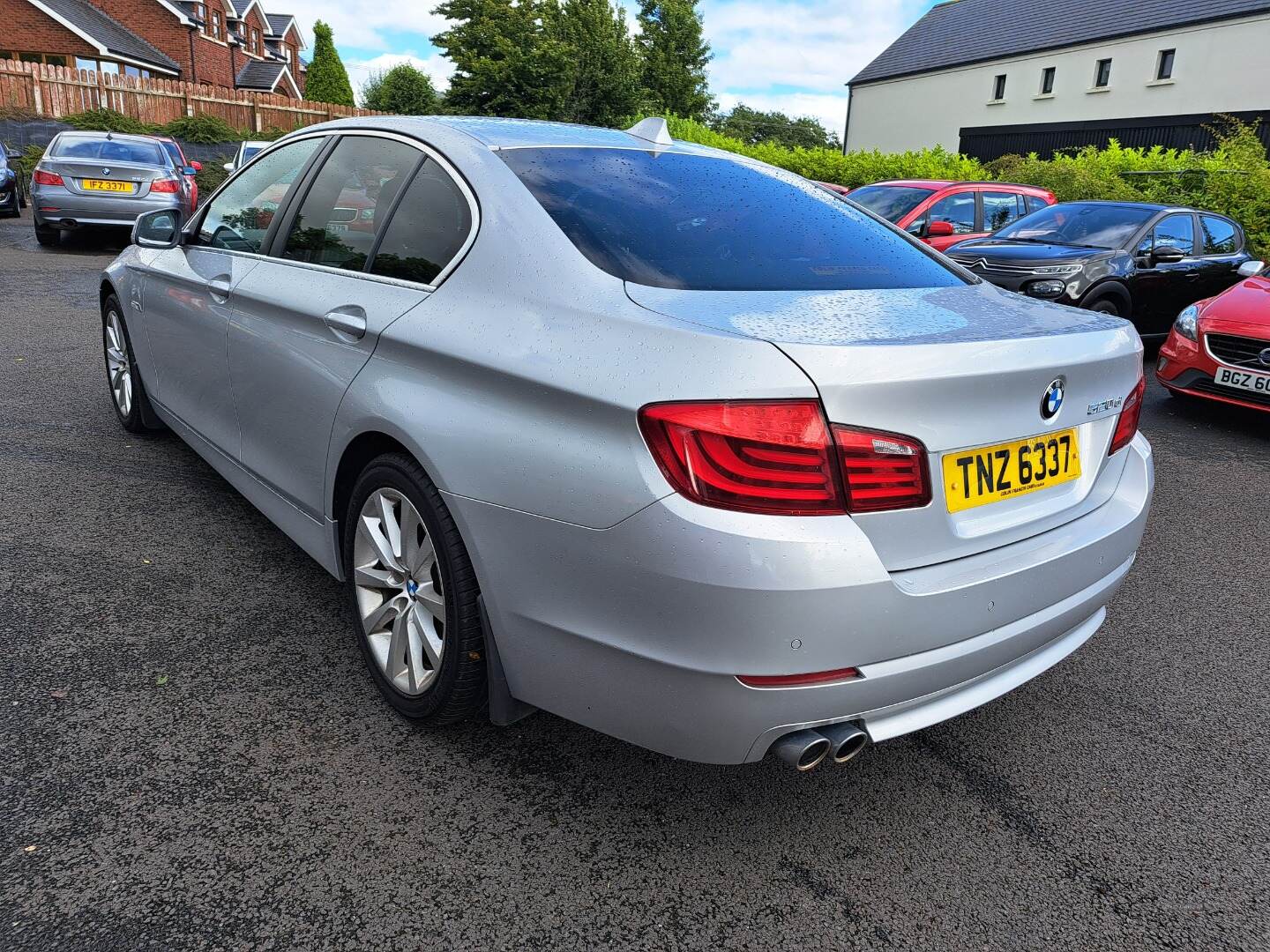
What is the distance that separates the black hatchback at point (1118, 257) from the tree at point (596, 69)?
39575 mm

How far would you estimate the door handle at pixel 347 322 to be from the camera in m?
2.55

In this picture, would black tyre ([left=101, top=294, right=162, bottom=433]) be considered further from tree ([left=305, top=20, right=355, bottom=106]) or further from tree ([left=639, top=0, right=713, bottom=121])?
tree ([left=639, top=0, right=713, bottom=121])

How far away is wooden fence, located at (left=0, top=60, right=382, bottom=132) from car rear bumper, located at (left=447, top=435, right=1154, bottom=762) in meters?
26.3

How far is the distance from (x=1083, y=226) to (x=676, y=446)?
8.79 metres

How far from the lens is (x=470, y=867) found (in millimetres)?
2080

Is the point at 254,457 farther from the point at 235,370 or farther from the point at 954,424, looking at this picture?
the point at 954,424

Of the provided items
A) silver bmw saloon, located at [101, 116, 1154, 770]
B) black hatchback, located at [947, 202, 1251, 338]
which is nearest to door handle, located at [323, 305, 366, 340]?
silver bmw saloon, located at [101, 116, 1154, 770]

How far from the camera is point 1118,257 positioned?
8391 mm

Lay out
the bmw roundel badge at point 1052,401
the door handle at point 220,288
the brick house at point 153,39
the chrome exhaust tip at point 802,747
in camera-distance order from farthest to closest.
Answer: the brick house at point 153,39 < the door handle at point 220,288 < the bmw roundel badge at point 1052,401 < the chrome exhaust tip at point 802,747

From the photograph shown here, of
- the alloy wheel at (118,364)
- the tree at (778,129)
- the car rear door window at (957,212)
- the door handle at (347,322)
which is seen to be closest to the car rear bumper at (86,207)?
the alloy wheel at (118,364)

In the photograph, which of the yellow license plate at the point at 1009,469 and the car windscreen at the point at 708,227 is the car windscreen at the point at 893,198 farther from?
the yellow license plate at the point at 1009,469

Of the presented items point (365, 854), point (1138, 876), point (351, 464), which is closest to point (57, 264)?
point (351, 464)

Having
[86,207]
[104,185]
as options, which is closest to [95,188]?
[104,185]

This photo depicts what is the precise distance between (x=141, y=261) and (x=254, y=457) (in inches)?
66.5
